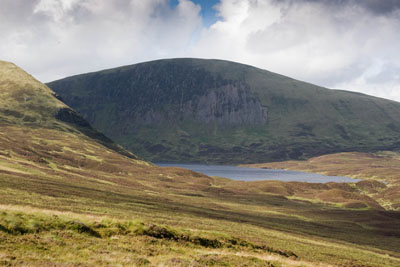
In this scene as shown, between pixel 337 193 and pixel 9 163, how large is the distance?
115588mm

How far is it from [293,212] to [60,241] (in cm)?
8847

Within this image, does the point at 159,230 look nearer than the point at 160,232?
No

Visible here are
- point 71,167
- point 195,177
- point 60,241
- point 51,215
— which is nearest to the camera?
point 60,241

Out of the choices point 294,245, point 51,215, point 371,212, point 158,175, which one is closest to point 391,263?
point 294,245

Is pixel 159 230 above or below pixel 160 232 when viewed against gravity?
above

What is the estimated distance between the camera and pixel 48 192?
71.7 meters

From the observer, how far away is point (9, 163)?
110 meters

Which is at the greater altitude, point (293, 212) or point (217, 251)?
point (217, 251)

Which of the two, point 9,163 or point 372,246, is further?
point 9,163

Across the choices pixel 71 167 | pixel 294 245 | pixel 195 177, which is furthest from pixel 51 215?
pixel 195 177

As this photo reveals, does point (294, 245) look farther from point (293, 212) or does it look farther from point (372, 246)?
point (293, 212)

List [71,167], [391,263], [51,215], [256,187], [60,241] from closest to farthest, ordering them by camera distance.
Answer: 1. [60,241]
2. [51,215]
3. [391,263]
4. [71,167]
5. [256,187]

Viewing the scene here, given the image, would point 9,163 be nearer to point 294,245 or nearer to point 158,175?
point 158,175

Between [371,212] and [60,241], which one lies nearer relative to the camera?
[60,241]
